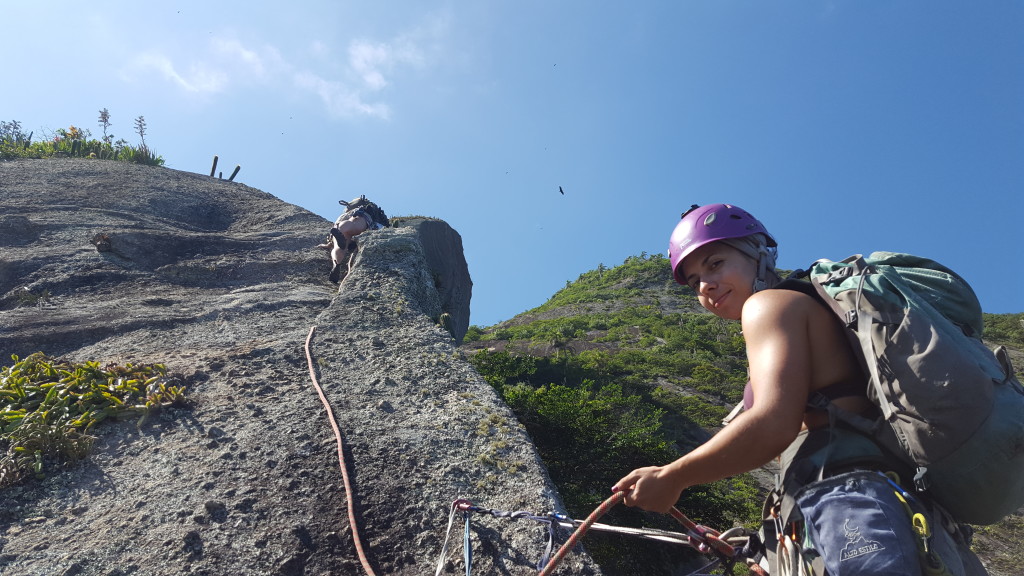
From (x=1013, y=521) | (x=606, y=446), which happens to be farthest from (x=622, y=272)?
(x=606, y=446)

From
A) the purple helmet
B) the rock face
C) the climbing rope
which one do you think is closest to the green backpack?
the purple helmet

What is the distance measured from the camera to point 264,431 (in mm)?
4547

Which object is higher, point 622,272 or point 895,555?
point 622,272

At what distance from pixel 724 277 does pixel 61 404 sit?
217 inches

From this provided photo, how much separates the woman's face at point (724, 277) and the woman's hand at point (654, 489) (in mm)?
745

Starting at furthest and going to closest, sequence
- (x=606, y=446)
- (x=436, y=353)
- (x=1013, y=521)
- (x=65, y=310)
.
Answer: (x=1013, y=521) → (x=65, y=310) → (x=606, y=446) → (x=436, y=353)

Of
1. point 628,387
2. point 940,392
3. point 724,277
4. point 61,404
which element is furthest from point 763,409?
point 628,387

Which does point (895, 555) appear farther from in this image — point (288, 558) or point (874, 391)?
point (288, 558)

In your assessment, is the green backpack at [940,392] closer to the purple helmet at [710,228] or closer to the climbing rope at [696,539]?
the purple helmet at [710,228]

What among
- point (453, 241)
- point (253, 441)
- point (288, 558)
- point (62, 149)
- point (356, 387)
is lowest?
point (288, 558)

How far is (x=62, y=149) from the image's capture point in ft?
57.5

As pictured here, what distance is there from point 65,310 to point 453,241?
10144 mm

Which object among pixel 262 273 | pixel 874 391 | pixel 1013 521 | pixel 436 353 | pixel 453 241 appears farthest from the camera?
pixel 453 241

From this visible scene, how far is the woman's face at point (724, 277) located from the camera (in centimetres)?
246
